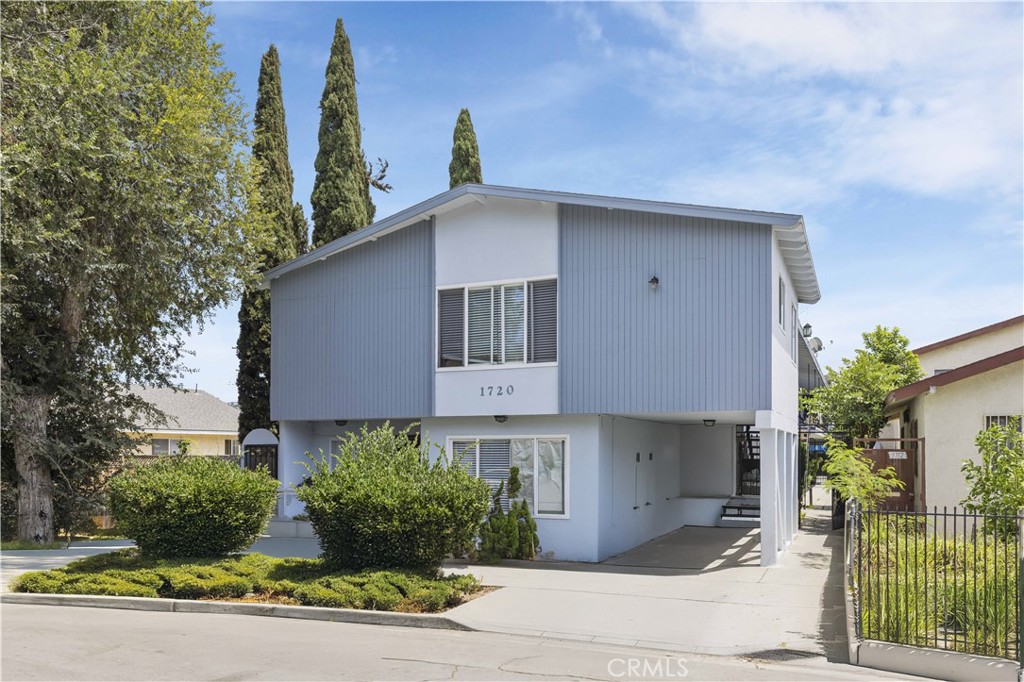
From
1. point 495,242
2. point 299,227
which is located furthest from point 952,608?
point 299,227

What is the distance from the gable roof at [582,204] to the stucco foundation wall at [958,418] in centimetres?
364

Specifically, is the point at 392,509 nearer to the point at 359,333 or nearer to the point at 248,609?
the point at 248,609

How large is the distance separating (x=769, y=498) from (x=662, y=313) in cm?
363

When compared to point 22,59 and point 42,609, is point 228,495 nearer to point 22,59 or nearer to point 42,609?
point 42,609

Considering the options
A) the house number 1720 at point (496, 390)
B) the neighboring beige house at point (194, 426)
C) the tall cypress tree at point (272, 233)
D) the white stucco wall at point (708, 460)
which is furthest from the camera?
the neighboring beige house at point (194, 426)

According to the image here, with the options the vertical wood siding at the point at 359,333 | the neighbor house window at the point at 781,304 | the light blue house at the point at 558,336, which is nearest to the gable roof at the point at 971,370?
the light blue house at the point at 558,336

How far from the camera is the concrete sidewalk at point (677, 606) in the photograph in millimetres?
10469

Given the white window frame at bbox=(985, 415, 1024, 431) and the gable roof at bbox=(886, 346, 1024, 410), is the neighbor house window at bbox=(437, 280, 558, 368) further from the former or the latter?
the white window frame at bbox=(985, 415, 1024, 431)

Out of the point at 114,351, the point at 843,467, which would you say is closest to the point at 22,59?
the point at 114,351

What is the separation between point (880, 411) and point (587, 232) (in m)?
13.3

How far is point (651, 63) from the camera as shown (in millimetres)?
14492

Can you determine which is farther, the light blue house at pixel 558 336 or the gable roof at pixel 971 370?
the gable roof at pixel 971 370

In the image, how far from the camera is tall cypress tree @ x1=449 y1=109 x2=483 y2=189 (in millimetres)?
34969

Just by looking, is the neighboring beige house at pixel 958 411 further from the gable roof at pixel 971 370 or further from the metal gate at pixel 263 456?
the metal gate at pixel 263 456
